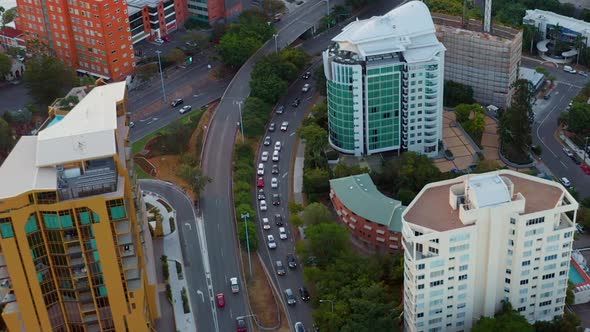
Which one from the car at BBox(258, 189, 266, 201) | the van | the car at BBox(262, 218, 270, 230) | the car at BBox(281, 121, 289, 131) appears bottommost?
the car at BBox(262, 218, 270, 230)

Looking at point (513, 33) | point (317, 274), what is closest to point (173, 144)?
point (317, 274)

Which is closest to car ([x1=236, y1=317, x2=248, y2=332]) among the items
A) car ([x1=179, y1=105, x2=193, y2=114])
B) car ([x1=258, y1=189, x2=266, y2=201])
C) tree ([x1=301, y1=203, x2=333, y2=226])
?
tree ([x1=301, y1=203, x2=333, y2=226])

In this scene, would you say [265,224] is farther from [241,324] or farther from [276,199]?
[241,324]

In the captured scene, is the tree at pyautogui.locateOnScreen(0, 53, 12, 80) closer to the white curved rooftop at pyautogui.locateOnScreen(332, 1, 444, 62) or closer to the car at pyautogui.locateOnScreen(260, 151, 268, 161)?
the car at pyautogui.locateOnScreen(260, 151, 268, 161)

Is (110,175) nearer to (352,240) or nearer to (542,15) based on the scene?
(352,240)

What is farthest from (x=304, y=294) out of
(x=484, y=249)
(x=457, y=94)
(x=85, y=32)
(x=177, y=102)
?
(x=85, y=32)
